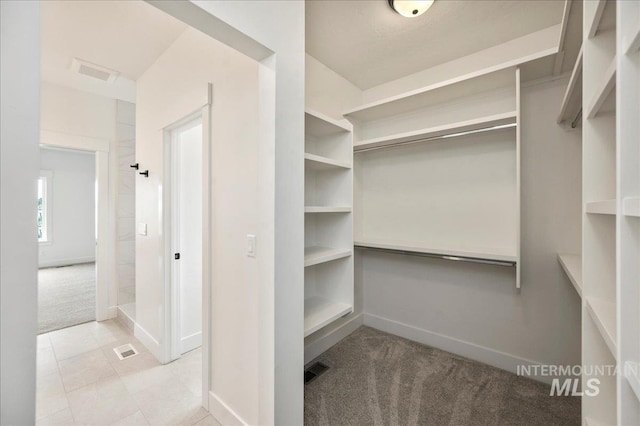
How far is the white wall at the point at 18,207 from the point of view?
2.22 feet

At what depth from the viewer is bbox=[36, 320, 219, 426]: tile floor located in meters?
1.75

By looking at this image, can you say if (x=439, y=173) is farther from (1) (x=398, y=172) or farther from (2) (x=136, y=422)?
(2) (x=136, y=422)

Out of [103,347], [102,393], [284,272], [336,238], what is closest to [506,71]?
[336,238]

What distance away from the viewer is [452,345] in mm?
2393

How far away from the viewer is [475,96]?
2.30 metres

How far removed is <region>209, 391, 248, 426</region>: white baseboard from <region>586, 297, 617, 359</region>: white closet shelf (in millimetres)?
1793

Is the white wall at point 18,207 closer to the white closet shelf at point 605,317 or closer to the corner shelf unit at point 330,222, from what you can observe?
the corner shelf unit at point 330,222

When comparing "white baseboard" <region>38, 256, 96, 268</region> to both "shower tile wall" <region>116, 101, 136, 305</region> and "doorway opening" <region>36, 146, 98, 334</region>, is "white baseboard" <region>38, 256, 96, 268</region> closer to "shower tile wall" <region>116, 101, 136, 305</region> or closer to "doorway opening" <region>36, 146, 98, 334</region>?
"doorway opening" <region>36, 146, 98, 334</region>

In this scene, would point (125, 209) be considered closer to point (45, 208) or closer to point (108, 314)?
point (108, 314)

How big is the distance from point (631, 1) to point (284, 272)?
1.54m

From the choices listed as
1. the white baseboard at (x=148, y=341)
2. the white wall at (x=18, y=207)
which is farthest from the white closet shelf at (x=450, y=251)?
the white wall at (x=18, y=207)

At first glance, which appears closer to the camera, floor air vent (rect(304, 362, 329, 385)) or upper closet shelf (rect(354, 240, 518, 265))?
upper closet shelf (rect(354, 240, 518, 265))

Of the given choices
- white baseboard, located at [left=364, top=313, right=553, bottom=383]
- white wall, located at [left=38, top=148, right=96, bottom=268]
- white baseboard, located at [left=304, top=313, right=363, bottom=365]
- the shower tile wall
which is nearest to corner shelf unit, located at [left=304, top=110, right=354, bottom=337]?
white baseboard, located at [left=304, top=313, right=363, bottom=365]

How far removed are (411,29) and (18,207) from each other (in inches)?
96.6
